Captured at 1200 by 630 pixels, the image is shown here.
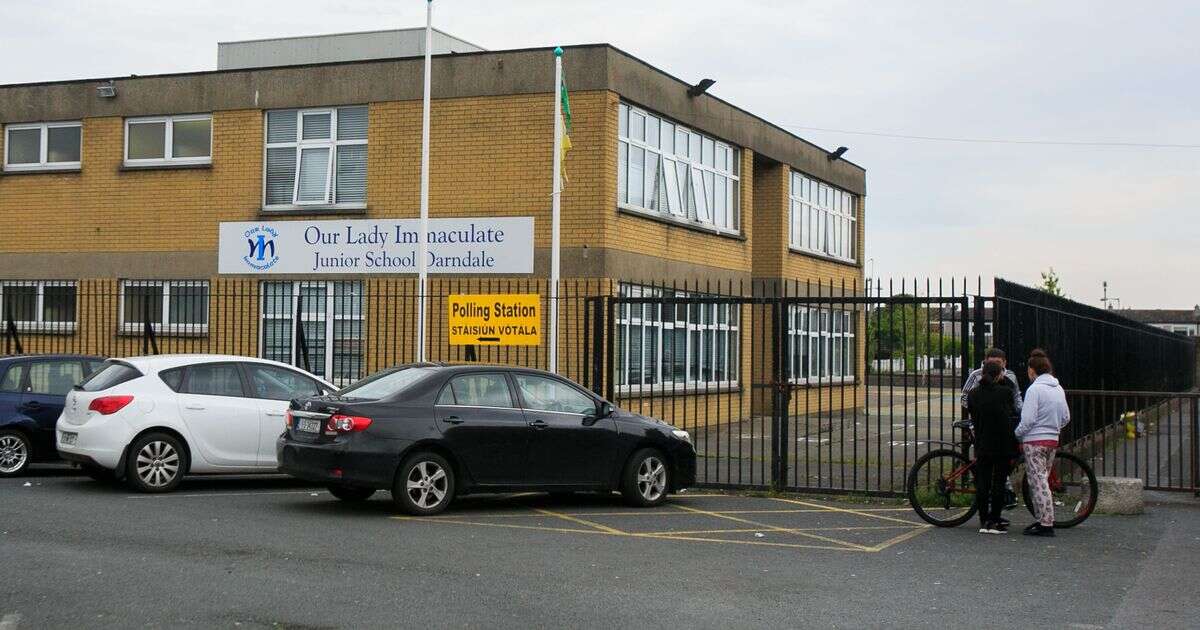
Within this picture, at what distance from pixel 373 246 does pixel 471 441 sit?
11.4 metres

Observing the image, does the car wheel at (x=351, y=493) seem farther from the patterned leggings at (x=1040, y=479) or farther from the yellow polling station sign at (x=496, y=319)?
the patterned leggings at (x=1040, y=479)

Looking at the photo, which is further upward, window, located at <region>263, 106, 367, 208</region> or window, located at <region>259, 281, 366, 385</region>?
window, located at <region>263, 106, 367, 208</region>

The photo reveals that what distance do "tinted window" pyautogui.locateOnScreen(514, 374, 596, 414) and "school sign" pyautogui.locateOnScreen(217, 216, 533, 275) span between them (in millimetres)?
9035

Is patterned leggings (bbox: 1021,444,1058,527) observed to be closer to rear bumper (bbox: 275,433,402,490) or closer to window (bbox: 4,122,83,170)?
rear bumper (bbox: 275,433,402,490)

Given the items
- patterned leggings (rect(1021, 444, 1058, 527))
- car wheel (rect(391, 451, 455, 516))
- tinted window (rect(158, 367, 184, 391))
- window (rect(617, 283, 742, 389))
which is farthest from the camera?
window (rect(617, 283, 742, 389))

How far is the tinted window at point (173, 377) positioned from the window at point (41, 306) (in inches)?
489

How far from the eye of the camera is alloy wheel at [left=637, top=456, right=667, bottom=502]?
13383 mm

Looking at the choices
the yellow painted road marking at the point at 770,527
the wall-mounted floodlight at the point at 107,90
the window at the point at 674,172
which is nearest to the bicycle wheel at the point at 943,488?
the yellow painted road marking at the point at 770,527

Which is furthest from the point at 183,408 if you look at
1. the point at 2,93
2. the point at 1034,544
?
the point at 2,93

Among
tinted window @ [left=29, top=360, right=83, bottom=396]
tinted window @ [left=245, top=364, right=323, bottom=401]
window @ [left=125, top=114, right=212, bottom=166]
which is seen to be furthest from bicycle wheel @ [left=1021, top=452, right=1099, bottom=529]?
window @ [left=125, top=114, right=212, bottom=166]

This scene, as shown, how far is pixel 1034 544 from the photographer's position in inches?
446

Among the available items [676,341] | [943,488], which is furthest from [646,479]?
[676,341]

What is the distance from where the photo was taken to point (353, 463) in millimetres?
11758

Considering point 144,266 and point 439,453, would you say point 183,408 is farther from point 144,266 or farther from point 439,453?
point 144,266
